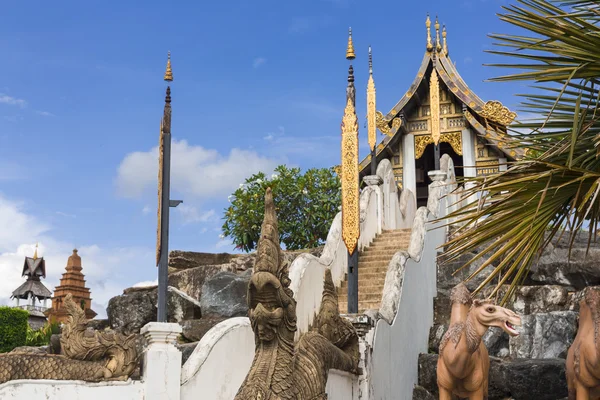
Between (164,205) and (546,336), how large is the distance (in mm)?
6742

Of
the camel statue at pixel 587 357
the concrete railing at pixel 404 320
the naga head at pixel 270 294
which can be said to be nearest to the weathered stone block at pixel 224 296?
the concrete railing at pixel 404 320

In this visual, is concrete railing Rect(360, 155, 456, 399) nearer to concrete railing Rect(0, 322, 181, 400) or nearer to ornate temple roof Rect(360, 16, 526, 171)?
concrete railing Rect(0, 322, 181, 400)

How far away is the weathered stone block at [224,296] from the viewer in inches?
607

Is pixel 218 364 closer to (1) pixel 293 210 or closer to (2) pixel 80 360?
(2) pixel 80 360

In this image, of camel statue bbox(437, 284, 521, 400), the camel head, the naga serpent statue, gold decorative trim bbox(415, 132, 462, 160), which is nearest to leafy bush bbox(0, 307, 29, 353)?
gold decorative trim bbox(415, 132, 462, 160)

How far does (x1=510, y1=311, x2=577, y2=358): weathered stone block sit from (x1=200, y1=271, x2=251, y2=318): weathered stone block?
17.2 ft

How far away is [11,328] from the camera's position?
19.4 metres

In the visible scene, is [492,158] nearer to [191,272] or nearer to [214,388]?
[191,272]

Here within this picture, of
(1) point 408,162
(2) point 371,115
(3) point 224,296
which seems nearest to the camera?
(2) point 371,115

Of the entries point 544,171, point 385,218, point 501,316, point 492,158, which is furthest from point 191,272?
point 544,171

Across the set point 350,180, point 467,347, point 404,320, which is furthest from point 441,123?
point 467,347

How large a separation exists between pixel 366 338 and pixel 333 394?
1.21m

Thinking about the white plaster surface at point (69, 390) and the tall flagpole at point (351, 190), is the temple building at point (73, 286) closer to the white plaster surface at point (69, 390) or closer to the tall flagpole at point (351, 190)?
the tall flagpole at point (351, 190)

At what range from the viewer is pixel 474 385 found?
8.84m
